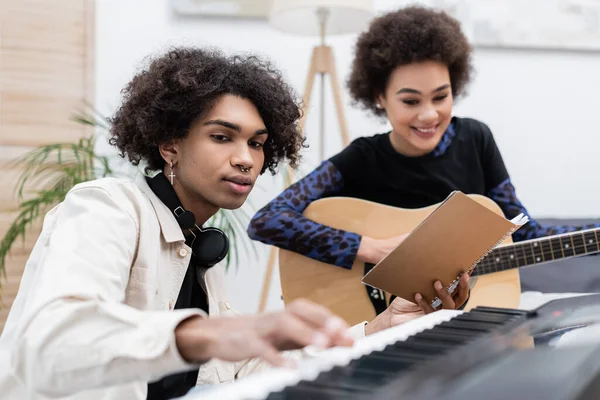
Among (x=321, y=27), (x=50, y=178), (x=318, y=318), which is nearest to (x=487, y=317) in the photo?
(x=318, y=318)

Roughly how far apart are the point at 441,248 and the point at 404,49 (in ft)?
3.70

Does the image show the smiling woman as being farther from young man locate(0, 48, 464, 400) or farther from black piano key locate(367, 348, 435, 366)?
black piano key locate(367, 348, 435, 366)

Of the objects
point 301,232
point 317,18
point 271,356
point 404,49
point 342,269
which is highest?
point 317,18

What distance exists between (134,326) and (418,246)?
0.62 m

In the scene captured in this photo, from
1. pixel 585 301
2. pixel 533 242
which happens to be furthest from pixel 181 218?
pixel 533 242

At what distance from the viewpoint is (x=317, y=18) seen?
255 centimetres

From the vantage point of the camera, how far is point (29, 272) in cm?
109

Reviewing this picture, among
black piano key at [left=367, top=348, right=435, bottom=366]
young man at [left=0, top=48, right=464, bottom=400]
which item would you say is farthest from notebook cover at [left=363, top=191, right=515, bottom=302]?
black piano key at [left=367, top=348, right=435, bottom=366]

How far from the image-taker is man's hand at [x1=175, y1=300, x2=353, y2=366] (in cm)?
59

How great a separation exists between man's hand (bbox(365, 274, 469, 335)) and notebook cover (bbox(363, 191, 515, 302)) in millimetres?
14

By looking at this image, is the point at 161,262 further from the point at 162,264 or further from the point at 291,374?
the point at 291,374

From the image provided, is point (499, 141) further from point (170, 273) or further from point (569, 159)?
point (170, 273)

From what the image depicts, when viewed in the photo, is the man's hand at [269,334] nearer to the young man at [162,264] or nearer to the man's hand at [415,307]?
the young man at [162,264]

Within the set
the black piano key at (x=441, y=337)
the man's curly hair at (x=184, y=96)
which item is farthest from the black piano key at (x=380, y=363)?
the man's curly hair at (x=184, y=96)
